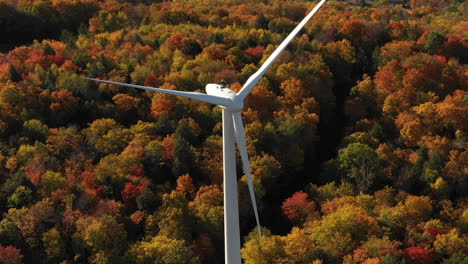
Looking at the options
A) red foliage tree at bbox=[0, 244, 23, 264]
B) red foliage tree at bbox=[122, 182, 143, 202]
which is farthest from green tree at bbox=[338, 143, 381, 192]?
red foliage tree at bbox=[0, 244, 23, 264]

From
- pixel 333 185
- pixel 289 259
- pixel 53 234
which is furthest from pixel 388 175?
pixel 53 234

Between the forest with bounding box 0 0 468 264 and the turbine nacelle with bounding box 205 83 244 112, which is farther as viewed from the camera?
the forest with bounding box 0 0 468 264

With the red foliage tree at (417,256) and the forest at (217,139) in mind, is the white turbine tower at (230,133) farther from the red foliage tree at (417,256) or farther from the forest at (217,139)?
the red foliage tree at (417,256)

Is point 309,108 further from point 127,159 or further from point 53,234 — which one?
point 53,234

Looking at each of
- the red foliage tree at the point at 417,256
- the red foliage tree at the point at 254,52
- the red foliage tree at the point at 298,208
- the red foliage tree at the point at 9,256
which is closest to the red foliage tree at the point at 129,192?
the red foliage tree at the point at 9,256

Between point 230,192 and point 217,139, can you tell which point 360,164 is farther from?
point 230,192

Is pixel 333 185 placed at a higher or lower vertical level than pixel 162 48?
lower

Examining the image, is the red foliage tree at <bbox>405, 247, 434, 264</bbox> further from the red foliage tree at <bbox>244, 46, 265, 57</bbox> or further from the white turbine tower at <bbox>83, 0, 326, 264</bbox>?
the red foliage tree at <bbox>244, 46, 265, 57</bbox>

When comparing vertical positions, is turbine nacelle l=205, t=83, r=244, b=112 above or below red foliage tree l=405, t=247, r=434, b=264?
above
